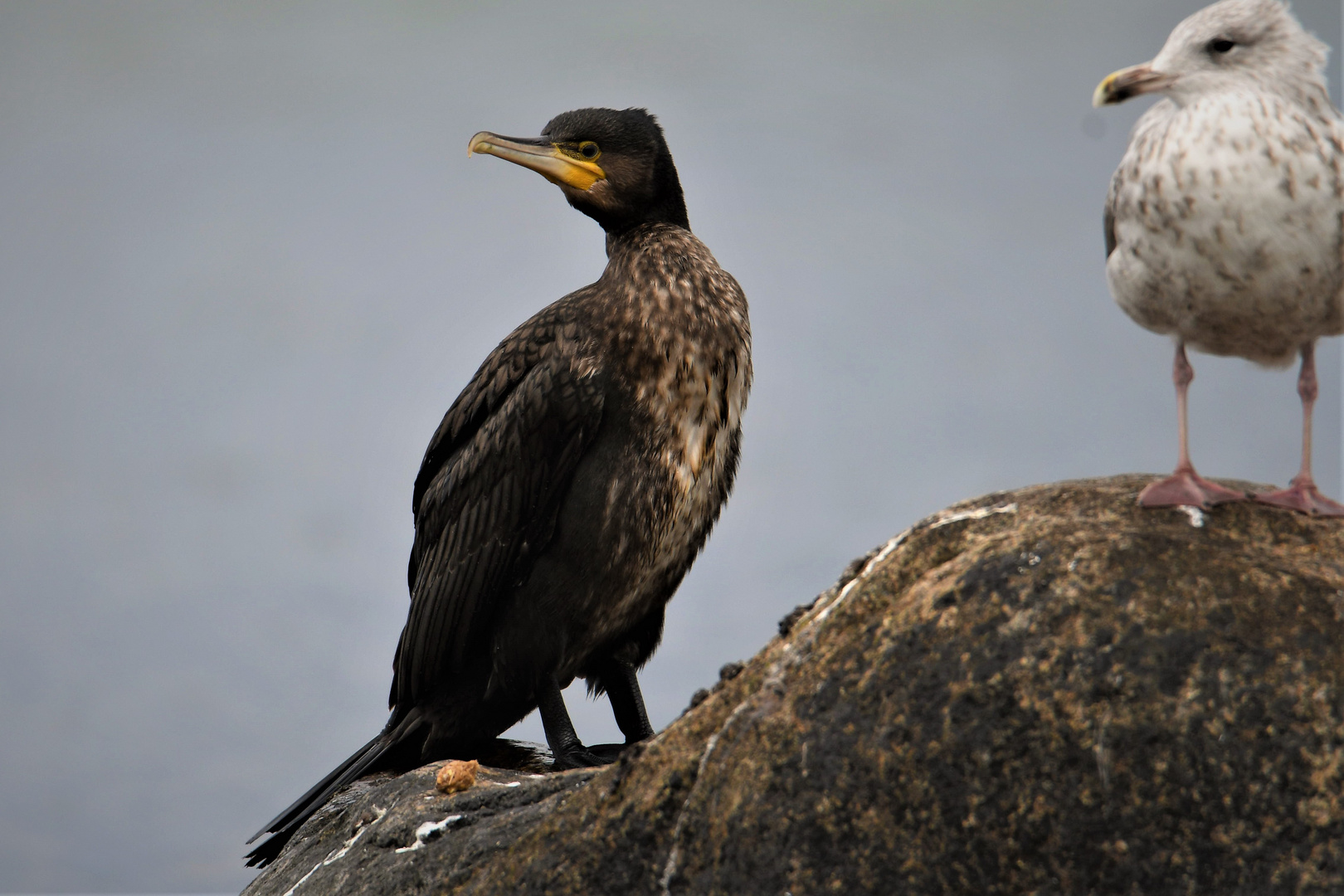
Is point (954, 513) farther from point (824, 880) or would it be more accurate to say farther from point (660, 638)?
point (660, 638)

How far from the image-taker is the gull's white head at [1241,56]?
2.93 meters

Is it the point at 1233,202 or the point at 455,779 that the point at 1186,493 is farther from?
the point at 455,779

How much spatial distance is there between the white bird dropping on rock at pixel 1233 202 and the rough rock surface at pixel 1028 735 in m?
0.38

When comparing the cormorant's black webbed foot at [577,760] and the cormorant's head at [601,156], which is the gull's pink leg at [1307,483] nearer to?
the cormorant's black webbed foot at [577,760]

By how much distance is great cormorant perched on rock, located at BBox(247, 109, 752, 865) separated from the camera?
4289 millimetres

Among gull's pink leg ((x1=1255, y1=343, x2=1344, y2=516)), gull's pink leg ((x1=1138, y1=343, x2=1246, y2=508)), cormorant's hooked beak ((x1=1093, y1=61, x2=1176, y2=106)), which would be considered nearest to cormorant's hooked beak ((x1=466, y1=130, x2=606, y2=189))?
cormorant's hooked beak ((x1=1093, y1=61, x2=1176, y2=106))

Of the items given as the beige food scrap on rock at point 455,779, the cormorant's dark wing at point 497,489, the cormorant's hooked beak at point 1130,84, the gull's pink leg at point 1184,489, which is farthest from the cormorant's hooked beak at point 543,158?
the gull's pink leg at point 1184,489

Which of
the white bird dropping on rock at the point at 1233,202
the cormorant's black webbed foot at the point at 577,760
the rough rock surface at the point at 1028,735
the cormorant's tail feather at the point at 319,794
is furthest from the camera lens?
the cormorant's tail feather at the point at 319,794

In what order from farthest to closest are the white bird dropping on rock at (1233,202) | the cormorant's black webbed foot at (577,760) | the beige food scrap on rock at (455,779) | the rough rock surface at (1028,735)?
the cormorant's black webbed foot at (577,760), the beige food scrap on rock at (455,779), the white bird dropping on rock at (1233,202), the rough rock surface at (1028,735)

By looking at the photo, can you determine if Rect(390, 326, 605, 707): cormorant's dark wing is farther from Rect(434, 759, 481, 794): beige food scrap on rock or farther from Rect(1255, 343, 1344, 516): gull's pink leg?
Rect(1255, 343, 1344, 516): gull's pink leg

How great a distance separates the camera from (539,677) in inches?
171

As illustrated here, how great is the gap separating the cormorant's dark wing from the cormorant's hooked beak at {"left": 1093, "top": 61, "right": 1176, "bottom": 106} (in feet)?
6.43

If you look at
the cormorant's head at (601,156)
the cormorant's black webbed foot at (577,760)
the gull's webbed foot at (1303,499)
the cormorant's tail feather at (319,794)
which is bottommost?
the gull's webbed foot at (1303,499)

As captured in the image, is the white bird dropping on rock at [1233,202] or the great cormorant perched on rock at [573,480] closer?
the white bird dropping on rock at [1233,202]
